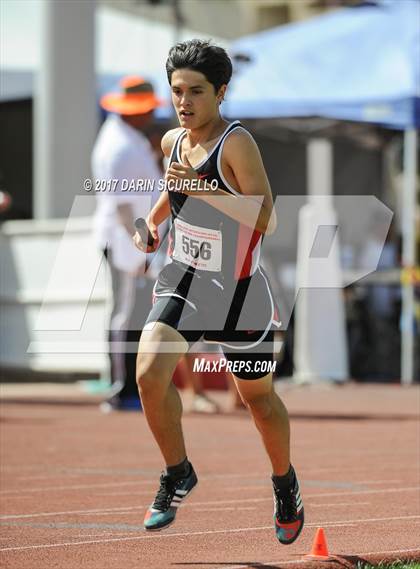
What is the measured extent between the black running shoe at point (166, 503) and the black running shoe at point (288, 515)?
0.37 m

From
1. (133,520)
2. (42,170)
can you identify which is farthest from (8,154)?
(133,520)

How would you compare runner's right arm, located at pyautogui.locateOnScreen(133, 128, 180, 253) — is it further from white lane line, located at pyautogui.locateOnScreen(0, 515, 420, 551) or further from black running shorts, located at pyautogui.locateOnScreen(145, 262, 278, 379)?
white lane line, located at pyautogui.locateOnScreen(0, 515, 420, 551)

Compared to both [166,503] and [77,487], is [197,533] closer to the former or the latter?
[166,503]

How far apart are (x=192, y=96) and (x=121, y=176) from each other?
5.68m

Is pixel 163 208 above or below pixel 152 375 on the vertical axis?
above

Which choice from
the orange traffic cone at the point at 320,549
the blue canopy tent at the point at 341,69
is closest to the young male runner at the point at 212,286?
the orange traffic cone at the point at 320,549

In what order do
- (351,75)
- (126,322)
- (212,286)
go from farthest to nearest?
(351,75)
(126,322)
(212,286)

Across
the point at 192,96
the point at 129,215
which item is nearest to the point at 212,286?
the point at 192,96

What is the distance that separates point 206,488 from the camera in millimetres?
7250

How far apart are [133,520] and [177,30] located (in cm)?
1494

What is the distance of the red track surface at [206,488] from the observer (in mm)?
5188

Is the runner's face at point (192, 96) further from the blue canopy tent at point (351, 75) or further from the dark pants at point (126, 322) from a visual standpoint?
the blue canopy tent at point (351, 75)

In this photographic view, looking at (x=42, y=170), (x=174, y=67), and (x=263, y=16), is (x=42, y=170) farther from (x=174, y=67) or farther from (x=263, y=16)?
(x=263, y=16)

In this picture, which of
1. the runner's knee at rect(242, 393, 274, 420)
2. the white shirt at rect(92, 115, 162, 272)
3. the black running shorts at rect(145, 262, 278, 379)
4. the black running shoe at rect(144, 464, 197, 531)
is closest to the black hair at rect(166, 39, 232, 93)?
the black running shorts at rect(145, 262, 278, 379)
